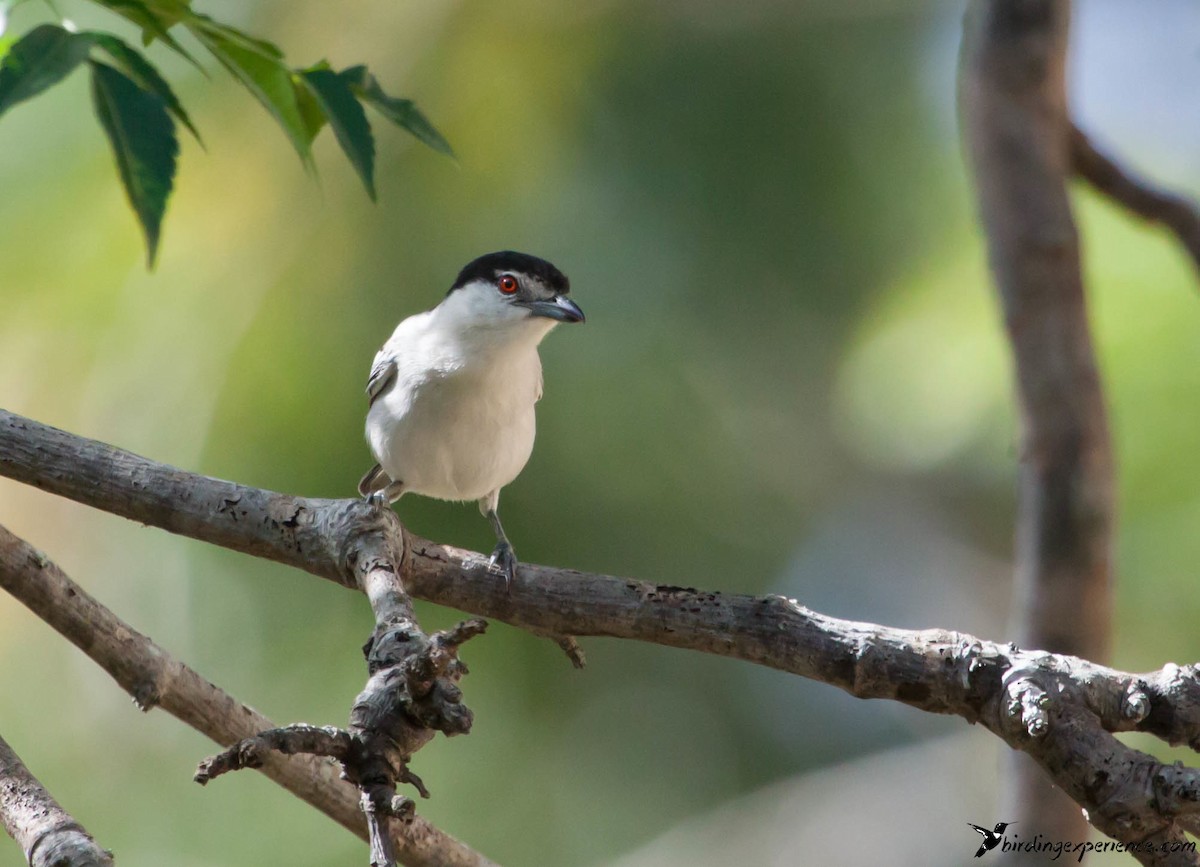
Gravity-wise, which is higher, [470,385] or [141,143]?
[470,385]

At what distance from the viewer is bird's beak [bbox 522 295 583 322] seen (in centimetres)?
431

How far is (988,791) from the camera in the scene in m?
7.51

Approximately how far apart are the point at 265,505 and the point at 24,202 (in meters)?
5.71

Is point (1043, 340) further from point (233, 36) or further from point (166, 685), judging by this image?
point (166, 685)

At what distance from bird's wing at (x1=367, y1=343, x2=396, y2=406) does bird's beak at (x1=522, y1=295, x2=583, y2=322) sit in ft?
1.93

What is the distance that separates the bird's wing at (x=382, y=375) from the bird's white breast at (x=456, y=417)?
82 mm

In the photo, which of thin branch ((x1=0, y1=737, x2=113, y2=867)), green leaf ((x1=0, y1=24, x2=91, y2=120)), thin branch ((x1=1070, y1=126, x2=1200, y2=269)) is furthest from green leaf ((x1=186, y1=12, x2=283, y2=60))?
thin branch ((x1=1070, y1=126, x2=1200, y2=269))

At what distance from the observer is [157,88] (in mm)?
2438

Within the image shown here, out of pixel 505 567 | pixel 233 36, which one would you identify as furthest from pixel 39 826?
pixel 233 36

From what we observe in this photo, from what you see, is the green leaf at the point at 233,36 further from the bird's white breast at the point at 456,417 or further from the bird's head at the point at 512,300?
the bird's head at the point at 512,300

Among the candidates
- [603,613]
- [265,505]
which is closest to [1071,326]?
[603,613]

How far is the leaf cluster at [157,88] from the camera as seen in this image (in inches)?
86.9

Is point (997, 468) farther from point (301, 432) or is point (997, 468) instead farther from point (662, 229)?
point (301, 432)

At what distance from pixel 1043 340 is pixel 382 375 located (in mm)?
2694
